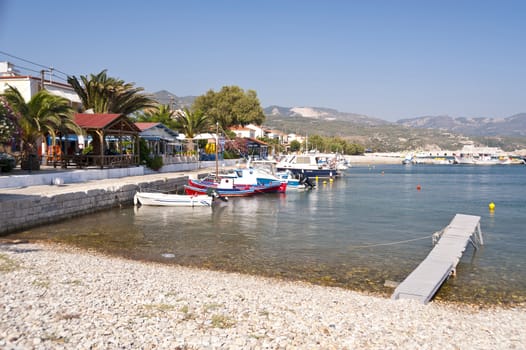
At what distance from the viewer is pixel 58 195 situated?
21.4m

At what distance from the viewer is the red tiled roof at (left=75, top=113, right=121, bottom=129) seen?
106ft

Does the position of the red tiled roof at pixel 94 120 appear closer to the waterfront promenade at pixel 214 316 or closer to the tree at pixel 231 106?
the waterfront promenade at pixel 214 316

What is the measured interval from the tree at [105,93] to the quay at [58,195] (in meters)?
8.69

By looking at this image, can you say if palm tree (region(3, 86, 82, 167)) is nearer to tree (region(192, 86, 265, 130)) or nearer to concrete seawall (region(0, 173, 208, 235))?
concrete seawall (region(0, 173, 208, 235))

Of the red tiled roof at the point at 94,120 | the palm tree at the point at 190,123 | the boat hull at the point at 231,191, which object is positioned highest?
the palm tree at the point at 190,123

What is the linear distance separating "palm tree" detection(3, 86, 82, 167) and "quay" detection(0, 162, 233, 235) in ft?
11.3

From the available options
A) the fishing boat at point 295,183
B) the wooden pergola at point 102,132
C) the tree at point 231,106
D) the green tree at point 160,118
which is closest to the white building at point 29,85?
the wooden pergola at point 102,132

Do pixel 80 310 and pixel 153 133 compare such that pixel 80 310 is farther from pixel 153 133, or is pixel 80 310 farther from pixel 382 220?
pixel 153 133

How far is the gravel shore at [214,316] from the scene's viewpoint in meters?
7.30

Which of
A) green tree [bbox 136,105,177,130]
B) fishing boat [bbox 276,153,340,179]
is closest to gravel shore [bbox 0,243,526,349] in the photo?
fishing boat [bbox 276,153,340,179]

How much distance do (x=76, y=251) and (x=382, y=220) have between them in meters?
16.1

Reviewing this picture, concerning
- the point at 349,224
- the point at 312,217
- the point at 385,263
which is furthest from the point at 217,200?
the point at 385,263

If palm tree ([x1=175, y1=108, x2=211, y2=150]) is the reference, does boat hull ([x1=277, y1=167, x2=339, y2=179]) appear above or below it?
below

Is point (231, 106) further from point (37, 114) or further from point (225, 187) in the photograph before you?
point (37, 114)
